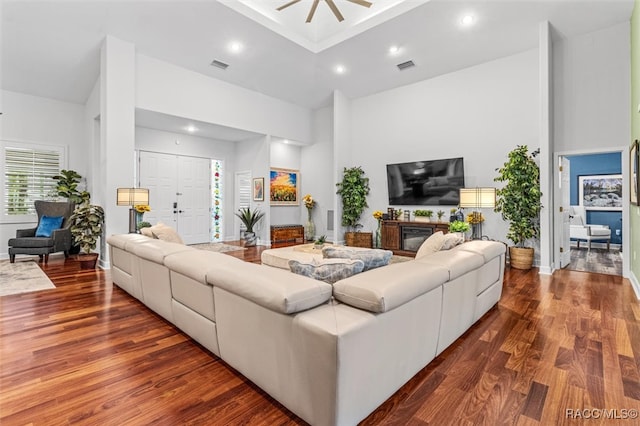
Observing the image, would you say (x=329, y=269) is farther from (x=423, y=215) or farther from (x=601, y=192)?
(x=601, y=192)

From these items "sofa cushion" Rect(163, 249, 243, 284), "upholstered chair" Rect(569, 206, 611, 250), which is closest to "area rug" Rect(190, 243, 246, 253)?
"sofa cushion" Rect(163, 249, 243, 284)

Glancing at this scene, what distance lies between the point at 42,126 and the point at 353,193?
6.74m

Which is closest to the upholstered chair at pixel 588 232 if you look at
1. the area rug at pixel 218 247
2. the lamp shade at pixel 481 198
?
the lamp shade at pixel 481 198

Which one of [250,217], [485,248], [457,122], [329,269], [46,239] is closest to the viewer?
[329,269]

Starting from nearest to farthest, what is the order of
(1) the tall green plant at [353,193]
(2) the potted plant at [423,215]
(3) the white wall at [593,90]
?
1. (3) the white wall at [593,90]
2. (2) the potted plant at [423,215]
3. (1) the tall green plant at [353,193]

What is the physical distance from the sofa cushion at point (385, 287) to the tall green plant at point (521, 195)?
159 inches

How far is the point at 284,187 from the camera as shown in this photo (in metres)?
9.01

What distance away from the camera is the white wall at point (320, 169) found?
28.5ft

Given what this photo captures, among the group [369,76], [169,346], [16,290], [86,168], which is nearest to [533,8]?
[369,76]

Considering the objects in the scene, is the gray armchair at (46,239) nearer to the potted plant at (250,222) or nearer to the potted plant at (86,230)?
the potted plant at (86,230)

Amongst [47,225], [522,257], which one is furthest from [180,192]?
[522,257]

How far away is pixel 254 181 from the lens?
27.6ft

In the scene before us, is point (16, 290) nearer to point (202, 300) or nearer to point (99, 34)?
point (202, 300)

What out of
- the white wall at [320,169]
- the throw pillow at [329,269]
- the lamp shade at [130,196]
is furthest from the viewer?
the white wall at [320,169]
